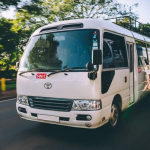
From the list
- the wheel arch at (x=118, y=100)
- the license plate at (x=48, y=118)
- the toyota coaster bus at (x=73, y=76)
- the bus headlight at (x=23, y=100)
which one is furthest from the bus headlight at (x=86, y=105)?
the bus headlight at (x=23, y=100)

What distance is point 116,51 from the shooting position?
5375 mm

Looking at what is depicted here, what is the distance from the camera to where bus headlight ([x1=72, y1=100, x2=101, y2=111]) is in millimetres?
4145

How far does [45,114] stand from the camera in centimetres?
441

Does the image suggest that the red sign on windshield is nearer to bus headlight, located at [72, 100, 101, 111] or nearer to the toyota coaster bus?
the toyota coaster bus

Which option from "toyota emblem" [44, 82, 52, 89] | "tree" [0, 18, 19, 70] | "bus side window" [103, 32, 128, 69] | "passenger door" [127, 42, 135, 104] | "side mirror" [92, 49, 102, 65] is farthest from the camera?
"tree" [0, 18, 19, 70]

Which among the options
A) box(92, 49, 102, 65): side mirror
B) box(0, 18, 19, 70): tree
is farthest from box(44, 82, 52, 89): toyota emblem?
box(0, 18, 19, 70): tree

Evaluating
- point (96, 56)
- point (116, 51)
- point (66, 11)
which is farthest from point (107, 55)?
point (66, 11)

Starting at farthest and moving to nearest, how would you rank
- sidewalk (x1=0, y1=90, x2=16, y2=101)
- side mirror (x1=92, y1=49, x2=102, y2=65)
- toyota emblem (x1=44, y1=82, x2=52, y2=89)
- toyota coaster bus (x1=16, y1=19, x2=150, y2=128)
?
sidewalk (x1=0, y1=90, x2=16, y2=101) < toyota emblem (x1=44, y1=82, x2=52, y2=89) < toyota coaster bus (x1=16, y1=19, x2=150, y2=128) < side mirror (x1=92, y1=49, x2=102, y2=65)

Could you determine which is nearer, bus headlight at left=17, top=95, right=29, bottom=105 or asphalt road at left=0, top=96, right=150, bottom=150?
asphalt road at left=0, top=96, right=150, bottom=150

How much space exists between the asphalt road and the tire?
15cm

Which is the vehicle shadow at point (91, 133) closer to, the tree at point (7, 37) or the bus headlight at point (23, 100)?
the bus headlight at point (23, 100)

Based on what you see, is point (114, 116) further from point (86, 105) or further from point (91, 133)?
point (86, 105)

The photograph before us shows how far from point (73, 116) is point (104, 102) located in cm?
74

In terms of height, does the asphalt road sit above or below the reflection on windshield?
below
